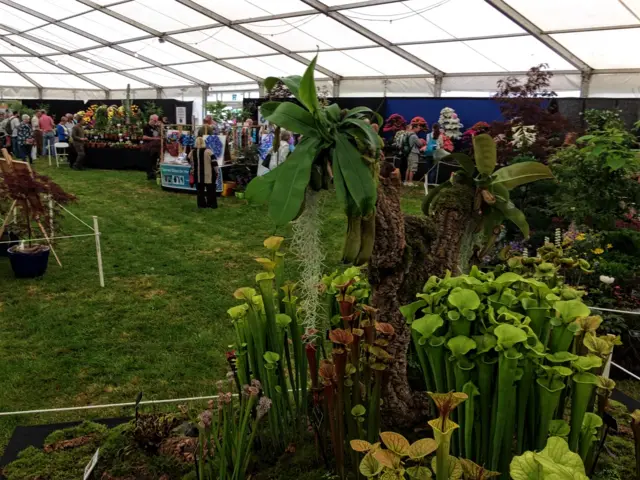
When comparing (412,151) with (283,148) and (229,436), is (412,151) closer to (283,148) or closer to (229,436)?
(283,148)

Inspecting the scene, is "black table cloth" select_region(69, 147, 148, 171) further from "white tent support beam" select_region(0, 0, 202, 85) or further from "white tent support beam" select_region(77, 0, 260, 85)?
"white tent support beam" select_region(0, 0, 202, 85)

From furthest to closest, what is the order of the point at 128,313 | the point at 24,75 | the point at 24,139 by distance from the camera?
the point at 24,75
the point at 24,139
the point at 128,313

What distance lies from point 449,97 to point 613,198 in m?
8.41

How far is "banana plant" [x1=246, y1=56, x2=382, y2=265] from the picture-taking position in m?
1.19

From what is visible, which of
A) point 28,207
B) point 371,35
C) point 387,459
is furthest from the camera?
point 371,35

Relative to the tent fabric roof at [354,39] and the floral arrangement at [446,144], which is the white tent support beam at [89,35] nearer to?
the tent fabric roof at [354,39]

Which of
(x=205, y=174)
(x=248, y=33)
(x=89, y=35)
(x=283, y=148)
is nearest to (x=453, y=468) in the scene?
(x=205, y=174)

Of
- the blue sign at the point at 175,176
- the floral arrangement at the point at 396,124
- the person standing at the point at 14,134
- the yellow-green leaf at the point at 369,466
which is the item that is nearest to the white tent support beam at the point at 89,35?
the person standing at the point at 14,134

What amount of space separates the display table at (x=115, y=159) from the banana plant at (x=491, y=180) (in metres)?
11.3

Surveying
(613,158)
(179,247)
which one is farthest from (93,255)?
(613,158)

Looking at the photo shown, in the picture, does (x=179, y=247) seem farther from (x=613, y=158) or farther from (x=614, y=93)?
(x=614, y=93)

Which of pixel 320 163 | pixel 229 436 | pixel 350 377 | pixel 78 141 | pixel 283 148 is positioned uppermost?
pixel 78 141

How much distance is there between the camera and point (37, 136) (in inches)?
514

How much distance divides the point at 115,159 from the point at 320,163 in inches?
467
